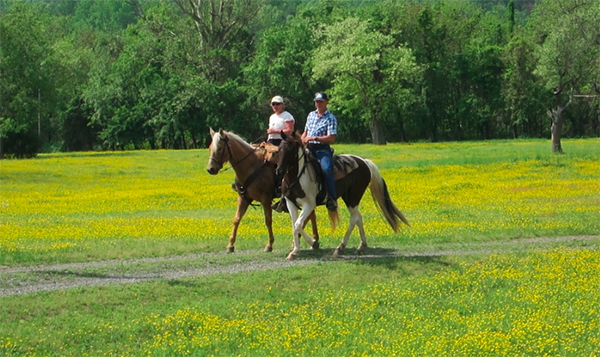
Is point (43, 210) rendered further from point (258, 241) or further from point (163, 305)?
point (163, 305)

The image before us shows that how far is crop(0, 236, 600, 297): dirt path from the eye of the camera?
1535cm

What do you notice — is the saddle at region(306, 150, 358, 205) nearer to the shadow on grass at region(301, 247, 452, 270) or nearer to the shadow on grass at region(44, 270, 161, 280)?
the shadow on grass at region(301, 247, 452, 270)

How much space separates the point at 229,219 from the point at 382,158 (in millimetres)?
33147

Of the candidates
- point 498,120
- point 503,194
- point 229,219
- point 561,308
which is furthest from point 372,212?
point 498,120

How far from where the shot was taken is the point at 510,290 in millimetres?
14633

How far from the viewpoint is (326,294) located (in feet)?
47.5

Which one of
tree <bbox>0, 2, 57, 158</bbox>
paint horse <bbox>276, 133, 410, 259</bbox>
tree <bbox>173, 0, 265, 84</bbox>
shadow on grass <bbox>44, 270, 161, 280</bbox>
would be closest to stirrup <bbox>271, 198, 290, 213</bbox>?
paint horse <bbox>276, 133, 410, 259</bbox>

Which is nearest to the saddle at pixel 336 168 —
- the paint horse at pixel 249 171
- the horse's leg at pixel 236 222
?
the paint horse at pixel 249 171

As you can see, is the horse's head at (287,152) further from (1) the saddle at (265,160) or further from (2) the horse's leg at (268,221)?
(2) the horse's leg at (268,221)

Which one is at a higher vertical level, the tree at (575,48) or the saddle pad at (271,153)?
the tree at (575,48)

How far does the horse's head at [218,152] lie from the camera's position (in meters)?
18.4

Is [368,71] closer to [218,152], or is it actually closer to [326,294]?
[218,152]

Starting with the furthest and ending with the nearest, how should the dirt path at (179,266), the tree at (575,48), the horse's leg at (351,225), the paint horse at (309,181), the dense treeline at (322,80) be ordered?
the dense treeline at (322,80) < the tree at (575,48) < the horse's leg at (351,225) < the paint horse at (309,181) < the dirt path at (179,266)

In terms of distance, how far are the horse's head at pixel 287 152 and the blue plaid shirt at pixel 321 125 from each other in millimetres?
499
